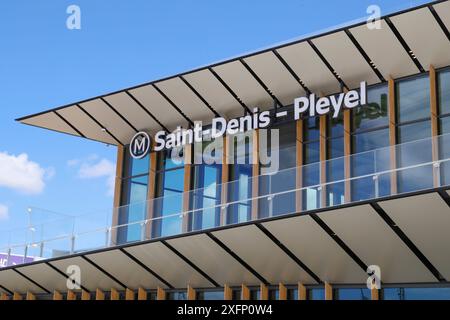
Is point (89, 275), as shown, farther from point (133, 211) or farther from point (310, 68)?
point (310, 68)

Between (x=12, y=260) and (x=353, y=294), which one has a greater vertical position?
(x=12, y=260)

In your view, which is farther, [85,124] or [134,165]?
[85,124]

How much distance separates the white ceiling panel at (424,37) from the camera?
64.5 feet

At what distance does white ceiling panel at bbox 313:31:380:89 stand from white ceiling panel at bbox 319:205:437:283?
5.62 m

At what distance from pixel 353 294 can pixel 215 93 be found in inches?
321

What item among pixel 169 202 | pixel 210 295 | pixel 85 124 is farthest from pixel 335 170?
pixel 85 124

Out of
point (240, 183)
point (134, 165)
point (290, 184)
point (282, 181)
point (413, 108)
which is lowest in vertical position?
point (290, 184)

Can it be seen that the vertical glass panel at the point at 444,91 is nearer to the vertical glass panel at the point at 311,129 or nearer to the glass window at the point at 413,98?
the glass window at the point at 413,98

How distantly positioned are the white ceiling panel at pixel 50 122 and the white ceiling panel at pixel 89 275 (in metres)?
5.56

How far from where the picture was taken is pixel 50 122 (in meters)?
28.5

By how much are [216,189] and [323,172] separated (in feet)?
12.3

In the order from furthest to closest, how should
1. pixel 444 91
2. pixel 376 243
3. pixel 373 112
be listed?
pixel 373 112
pixel 444 91
pixel 376 243

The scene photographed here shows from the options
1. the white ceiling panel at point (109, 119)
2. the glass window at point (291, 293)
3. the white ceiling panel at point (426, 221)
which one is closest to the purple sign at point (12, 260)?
the white ceiling panel at point (109, 119)
